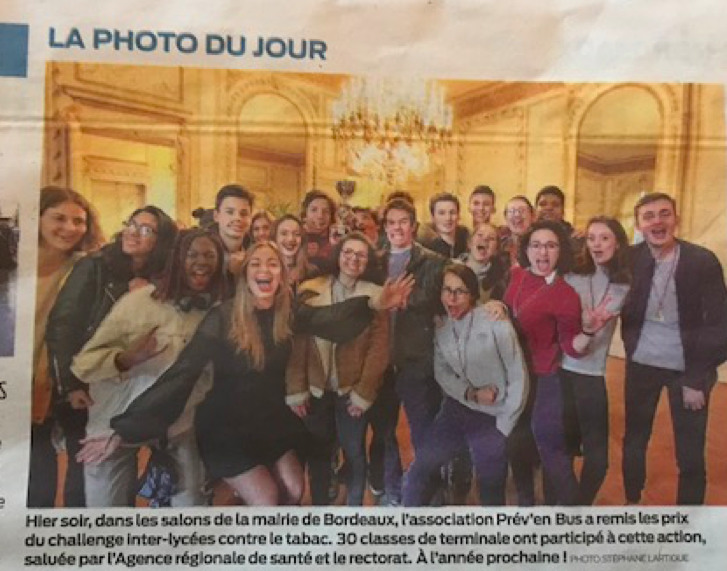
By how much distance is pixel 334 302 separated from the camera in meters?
0.34

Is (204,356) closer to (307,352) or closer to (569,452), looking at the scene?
(307,352)

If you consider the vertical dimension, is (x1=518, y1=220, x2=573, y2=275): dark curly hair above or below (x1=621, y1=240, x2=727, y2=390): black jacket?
above


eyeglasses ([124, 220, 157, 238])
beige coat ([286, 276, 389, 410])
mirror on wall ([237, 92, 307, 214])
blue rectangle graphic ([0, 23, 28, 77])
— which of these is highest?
blue rectangle graphic ([0, 23, 28, 77])

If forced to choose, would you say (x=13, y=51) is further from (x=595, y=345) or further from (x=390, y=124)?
(x=595, y=345)

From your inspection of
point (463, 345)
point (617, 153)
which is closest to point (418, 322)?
point (463, 345)

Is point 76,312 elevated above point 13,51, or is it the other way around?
point 13,51

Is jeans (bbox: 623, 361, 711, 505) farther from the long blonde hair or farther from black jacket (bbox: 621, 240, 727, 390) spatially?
the long blonde hair

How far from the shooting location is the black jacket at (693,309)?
1.15ft

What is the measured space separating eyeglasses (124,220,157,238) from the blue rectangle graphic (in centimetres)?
8

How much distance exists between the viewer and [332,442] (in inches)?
13.5

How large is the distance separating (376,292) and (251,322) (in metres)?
0.06

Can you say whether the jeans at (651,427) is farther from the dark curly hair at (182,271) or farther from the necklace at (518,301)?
the dark curly hair at (182,271)

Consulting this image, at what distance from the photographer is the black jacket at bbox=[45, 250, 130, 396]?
33cm

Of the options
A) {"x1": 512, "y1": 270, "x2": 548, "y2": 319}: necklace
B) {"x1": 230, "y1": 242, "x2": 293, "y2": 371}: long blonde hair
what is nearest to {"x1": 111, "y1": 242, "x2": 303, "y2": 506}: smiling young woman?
{"x1": 230, "y1": 242, "x2": 293, "y2": 371}: long blonde hair
